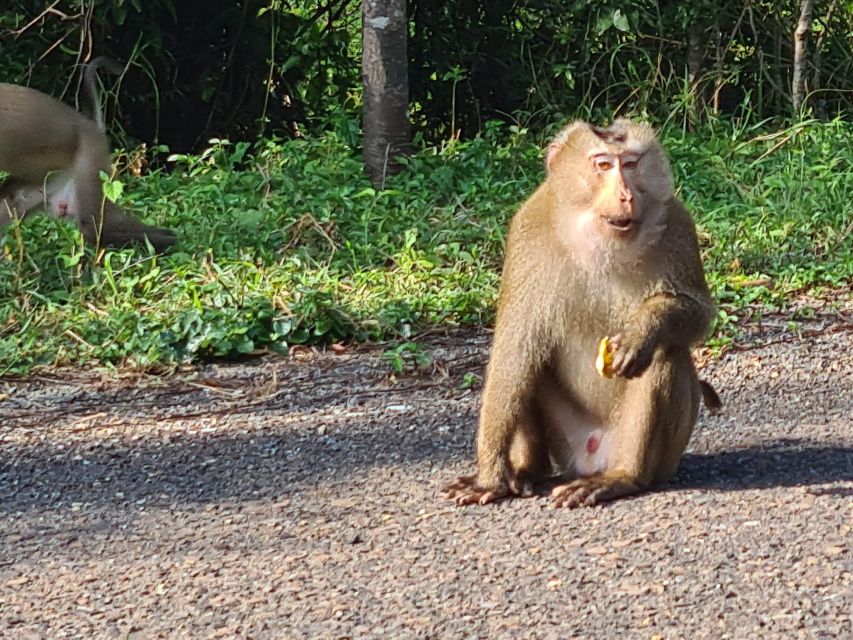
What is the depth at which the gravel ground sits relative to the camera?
3547mm

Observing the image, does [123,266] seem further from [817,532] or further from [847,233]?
[817,532]

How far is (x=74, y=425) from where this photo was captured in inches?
220

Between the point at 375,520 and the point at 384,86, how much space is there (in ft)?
17.1

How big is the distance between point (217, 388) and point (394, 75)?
365cm

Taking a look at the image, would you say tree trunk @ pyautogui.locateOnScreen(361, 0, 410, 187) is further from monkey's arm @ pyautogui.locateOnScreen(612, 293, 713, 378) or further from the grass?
monkey's arm @ pyautogui.locateOnScreen(612, 293, 713, 378)

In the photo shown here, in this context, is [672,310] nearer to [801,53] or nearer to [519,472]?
[519,472]

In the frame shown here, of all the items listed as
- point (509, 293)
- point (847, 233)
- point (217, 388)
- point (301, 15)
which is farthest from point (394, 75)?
point (509, 293)

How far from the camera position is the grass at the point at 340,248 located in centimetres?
660

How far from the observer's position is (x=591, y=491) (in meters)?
4.38

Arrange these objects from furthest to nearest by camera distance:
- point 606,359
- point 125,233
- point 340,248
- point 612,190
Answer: point 125,233
point 340,248
point 606,359
point 612,190

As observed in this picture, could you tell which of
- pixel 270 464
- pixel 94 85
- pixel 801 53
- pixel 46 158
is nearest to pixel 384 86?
pixel 94 85

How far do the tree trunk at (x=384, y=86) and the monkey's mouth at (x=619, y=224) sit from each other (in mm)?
4973

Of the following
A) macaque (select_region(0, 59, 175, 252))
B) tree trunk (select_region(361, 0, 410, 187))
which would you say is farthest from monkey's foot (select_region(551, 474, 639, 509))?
tree trunk (select_region(361, 0, 410, 187))

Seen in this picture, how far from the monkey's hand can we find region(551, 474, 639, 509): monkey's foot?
352mm
